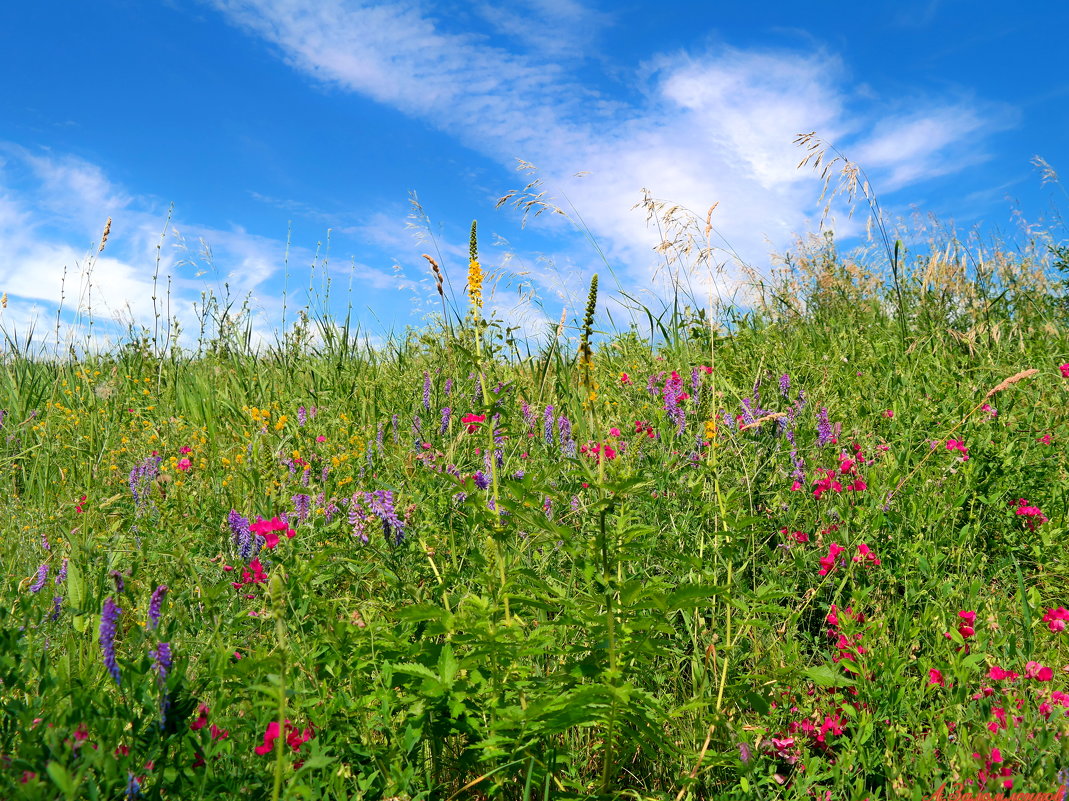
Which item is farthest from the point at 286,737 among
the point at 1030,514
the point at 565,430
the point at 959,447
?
the point at 1030,514

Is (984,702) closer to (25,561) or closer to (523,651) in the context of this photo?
(523,651)

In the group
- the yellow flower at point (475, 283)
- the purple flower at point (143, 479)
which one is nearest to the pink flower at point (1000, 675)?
the yellow flower at point (475, 283)

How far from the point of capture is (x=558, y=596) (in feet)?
5.87

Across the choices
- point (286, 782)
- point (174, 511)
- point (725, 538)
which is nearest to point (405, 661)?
point (286, 782)

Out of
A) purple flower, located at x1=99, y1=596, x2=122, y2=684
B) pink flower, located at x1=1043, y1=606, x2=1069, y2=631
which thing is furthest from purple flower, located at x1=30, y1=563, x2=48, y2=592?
pink flower, located at x1=1043, y1=606, x2=1069, y2=631

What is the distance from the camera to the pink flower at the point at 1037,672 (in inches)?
74.4

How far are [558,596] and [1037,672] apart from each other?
140 centimetres

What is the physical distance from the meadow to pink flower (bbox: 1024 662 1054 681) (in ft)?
0.05

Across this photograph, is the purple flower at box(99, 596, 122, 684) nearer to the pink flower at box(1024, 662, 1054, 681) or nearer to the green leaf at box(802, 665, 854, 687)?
the green leaf at box(802, 665, 854, 687)

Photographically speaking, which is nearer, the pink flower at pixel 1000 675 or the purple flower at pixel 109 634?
the purple flower at pixel 109 634

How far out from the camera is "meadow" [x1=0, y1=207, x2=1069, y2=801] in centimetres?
148

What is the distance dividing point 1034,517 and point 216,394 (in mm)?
5389

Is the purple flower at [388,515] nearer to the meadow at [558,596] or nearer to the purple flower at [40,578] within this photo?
the meadow at [558,596]

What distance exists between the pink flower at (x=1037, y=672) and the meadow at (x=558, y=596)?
0.05 feet
